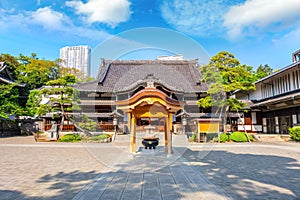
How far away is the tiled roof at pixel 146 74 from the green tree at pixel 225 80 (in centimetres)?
529

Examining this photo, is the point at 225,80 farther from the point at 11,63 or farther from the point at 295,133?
the point at 11,63

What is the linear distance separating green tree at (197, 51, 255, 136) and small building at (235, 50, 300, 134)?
330 centimetres

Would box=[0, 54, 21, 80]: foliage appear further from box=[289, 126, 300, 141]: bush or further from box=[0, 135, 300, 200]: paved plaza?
box=[289, 126, 300, 141]: bush

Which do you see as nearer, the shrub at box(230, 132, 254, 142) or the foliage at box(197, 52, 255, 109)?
the shrub at box(230, 132, 254, 142)

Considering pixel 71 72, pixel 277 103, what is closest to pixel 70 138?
pixel 277 103

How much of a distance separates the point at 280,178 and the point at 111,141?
14611 millimetres

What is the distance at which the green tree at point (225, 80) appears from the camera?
1789 centimetres

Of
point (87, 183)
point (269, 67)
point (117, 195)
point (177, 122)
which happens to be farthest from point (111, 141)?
point (269, 67)

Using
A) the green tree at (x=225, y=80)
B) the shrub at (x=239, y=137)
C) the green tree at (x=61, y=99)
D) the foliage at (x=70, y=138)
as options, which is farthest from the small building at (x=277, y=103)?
the green tree at (x=61, y=99)

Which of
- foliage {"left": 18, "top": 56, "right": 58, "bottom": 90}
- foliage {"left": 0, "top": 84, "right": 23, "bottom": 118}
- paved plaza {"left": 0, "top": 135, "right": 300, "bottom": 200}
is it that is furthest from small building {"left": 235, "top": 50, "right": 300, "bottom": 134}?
foliage {"left": 18, "top": 56, "right": 58, "bottom": 90}

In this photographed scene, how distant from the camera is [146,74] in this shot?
27.5 metres

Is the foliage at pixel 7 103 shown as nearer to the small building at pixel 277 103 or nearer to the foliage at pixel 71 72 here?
the foliage at pixel 71 72

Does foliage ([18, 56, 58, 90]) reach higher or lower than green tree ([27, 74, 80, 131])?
higher

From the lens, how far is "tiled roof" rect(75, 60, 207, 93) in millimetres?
24859
